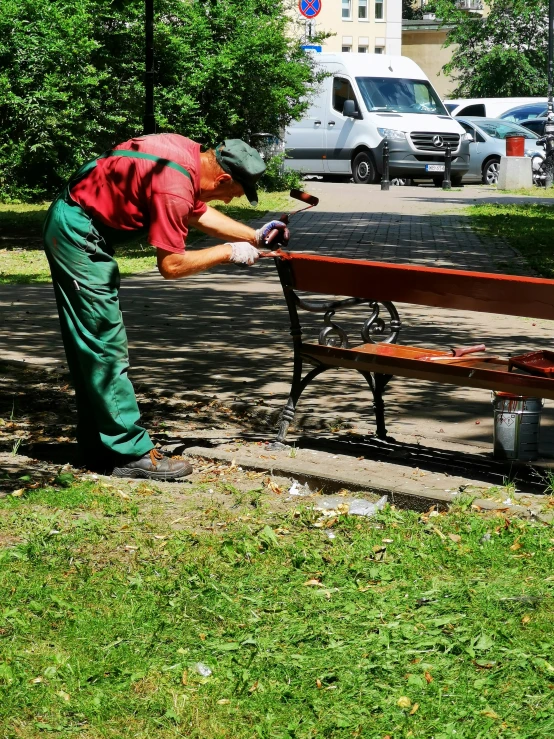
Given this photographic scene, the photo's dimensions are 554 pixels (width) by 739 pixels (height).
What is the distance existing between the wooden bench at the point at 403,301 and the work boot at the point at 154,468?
68 cm

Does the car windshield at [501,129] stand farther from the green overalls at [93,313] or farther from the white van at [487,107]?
the green overalls at [93,313]

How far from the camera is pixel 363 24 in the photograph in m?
64.6

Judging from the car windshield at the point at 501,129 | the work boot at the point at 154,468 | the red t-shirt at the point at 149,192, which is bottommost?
the work boot at the point at 154,468

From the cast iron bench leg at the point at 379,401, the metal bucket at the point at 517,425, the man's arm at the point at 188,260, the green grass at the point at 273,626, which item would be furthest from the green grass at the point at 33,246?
the green grass at the point at 273,626

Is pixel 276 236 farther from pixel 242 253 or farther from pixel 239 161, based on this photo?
pixel 239 161

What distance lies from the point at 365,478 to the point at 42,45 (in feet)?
50.2

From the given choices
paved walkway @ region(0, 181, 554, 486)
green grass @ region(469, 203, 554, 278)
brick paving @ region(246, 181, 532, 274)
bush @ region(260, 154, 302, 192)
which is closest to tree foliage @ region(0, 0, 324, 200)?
bush @ region(260, 154, 302, 192)

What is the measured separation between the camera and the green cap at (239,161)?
18.3 feet

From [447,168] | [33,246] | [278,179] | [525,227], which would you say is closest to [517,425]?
[33,246]

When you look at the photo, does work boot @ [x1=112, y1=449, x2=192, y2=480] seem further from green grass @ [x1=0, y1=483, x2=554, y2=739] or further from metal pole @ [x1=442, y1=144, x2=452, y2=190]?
metal pole @ [x1=442, y1=144, x2=452, y2=190]

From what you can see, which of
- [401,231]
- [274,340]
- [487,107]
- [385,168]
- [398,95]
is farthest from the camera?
[487,107]

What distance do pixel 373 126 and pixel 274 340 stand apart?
1866 centimetres

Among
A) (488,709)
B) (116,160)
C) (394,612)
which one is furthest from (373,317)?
(488,709)

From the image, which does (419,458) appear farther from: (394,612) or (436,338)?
(436,338)
